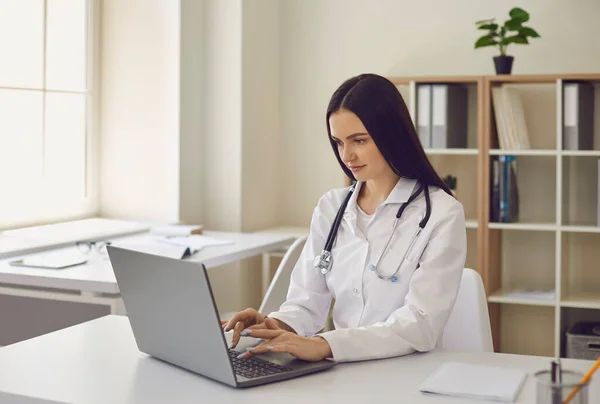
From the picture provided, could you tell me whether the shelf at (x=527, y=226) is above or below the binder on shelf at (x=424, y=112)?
below

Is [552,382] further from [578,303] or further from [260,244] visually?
[578,303]

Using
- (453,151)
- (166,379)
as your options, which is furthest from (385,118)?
(453,151)

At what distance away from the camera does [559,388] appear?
3.65 ft

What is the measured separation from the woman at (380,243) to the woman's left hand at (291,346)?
0.08m

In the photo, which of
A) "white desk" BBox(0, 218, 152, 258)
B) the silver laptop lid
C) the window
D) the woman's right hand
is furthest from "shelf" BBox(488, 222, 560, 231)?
the silver laptop lid

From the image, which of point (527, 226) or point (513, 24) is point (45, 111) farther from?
point (527, 226)

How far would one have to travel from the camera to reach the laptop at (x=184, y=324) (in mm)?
1434

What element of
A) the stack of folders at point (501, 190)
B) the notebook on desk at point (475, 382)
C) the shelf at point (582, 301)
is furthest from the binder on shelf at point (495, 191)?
the notebook on desk at point (475, 382)

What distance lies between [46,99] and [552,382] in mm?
3071

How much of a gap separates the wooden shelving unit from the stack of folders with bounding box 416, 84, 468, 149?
4cm

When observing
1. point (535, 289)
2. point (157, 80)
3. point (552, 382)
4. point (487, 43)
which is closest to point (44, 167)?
point (157, 80)

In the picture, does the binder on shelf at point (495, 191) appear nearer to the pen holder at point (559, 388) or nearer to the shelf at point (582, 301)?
the shelf at point (582, 301)

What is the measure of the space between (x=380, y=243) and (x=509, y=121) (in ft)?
6.11

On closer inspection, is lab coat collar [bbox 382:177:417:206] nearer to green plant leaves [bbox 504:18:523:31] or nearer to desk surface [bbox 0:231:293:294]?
desk surface [bbox 0:231:293:294]
